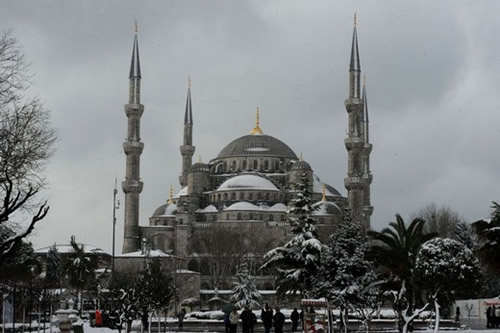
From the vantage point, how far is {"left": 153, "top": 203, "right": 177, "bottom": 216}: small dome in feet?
284

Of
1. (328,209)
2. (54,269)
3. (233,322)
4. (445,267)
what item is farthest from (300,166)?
(445,267)

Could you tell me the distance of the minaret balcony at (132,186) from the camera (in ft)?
248

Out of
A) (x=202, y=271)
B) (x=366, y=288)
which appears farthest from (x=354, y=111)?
(x=366, y=288)

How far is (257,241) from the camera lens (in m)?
78.6

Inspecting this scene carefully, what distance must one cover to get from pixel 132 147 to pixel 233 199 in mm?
14432

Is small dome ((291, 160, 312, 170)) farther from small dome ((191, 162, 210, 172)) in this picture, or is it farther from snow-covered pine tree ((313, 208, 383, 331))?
snow-covered pine tree ((313, 208, 383, 331))

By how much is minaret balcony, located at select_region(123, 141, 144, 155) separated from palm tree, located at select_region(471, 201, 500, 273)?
57215mm

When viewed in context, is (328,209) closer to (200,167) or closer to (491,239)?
(200,167)

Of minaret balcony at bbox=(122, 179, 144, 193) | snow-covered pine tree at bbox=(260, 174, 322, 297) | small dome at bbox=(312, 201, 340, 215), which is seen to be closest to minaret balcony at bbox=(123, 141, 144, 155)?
minaret balcony at bbox=(122, 179, 144, 193)

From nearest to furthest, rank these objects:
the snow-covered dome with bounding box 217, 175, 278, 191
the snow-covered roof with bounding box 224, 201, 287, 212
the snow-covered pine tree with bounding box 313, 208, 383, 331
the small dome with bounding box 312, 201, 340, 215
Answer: the snow-covered pine tree with bounding box 313, 208, 383, 331
the small dome with bounding box 312, 201, 340, 215
the snow-covered roof with bounding box 224, 201, 287, 212
the snow-covered dome with bounding box 217, 175, 278, 191

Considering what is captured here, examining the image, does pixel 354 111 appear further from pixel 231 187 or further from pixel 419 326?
pixel 419 326

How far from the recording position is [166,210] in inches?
3430

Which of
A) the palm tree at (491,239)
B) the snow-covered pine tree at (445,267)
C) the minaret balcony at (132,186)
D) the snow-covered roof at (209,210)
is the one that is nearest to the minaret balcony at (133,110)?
the minaret balcony at (132,186)

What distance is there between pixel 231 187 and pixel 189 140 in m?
Result: 10.9
